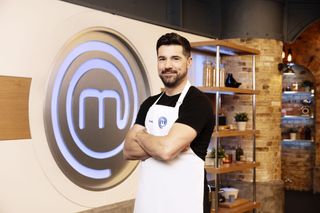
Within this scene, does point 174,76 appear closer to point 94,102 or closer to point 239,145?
point 94,102

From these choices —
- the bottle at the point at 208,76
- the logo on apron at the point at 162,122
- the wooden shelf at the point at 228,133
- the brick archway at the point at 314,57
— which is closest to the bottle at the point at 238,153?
the wooden shelf at the point at 228,133

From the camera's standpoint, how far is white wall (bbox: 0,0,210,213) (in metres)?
3.05

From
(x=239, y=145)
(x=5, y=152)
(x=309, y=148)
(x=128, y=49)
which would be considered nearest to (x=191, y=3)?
(x=128, y=49)

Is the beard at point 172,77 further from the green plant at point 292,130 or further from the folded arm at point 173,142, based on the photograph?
the green plant at point 292,130

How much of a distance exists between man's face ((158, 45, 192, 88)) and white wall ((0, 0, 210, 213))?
136 centimetres

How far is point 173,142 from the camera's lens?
212 centimetres

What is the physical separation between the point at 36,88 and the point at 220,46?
84.6 inches

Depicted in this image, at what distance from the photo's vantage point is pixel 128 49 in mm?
4258

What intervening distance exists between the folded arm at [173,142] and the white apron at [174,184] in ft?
0.19

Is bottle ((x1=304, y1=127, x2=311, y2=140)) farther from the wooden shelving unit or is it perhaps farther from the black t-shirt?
the black t-shirt

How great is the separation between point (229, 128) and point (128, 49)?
1521mm

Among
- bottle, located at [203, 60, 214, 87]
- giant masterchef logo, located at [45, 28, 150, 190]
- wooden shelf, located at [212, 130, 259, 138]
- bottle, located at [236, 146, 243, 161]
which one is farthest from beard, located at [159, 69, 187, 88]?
bottle, located at [236, 146, 243, 161]

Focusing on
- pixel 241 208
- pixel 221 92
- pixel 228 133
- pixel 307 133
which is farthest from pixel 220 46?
pixel 307 133

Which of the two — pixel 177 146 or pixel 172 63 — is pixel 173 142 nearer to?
pixel 177 146
